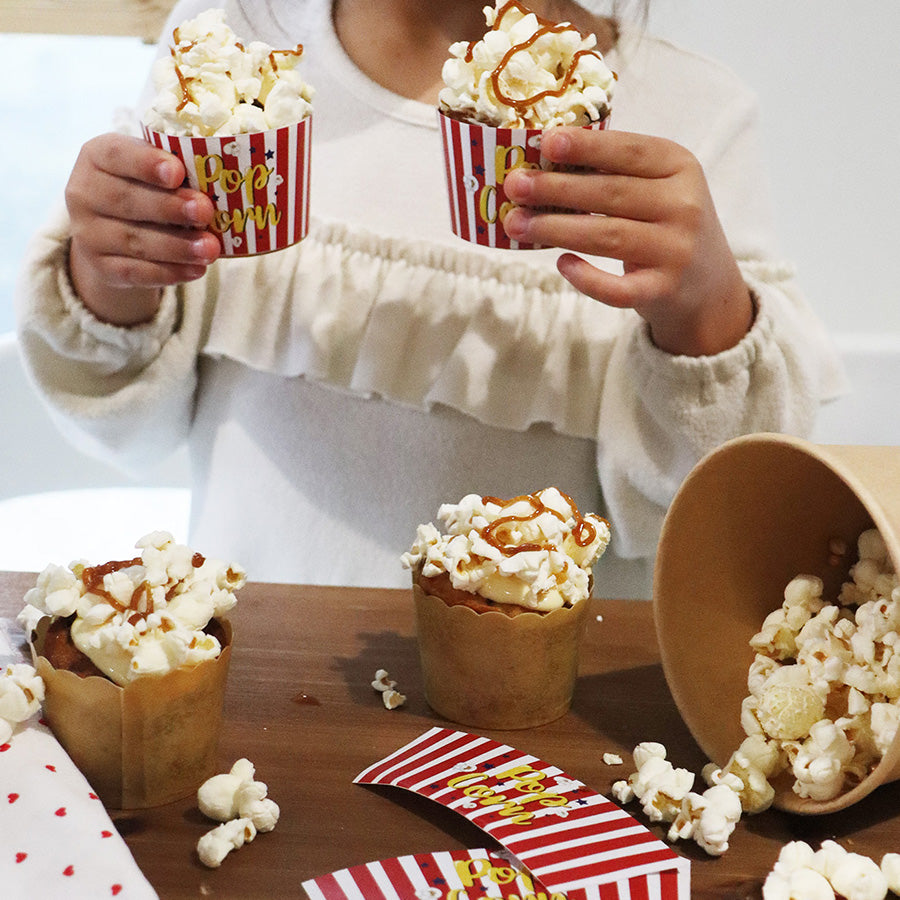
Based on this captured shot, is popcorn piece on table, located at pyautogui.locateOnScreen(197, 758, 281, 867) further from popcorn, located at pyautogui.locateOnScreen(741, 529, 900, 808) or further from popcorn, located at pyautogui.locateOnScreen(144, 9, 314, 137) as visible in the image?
popcorn, located at pyautogui.locateOnScreen(144, 9, 314, 137)

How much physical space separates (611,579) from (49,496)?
5.32 ft

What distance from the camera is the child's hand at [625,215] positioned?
951 millimetres

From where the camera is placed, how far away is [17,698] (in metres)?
0.78

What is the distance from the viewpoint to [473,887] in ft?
2.28

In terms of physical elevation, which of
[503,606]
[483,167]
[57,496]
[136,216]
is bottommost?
[57,496]

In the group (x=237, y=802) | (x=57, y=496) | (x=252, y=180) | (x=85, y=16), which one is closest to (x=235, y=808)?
(x=237, y=802)

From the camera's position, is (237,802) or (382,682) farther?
(382,682)

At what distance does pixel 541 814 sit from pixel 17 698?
1.20ft

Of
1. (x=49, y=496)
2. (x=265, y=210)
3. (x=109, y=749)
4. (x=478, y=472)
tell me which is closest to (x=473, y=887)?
(x=109, y=749)

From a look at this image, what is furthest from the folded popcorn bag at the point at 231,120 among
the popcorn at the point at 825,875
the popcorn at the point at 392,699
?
the popcorn at the point at 825,875

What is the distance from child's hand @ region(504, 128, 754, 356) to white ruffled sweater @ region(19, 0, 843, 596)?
0.72 feet

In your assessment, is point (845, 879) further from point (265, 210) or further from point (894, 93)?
point (894, 93)

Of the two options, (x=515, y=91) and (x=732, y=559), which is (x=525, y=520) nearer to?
(x=732, y=559)

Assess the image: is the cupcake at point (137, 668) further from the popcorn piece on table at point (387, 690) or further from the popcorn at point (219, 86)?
the popcorn at point (219, 86)
